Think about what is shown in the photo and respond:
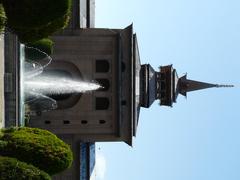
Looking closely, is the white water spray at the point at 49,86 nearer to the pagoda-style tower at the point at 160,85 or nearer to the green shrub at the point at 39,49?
the green shrub at the point at 39,49

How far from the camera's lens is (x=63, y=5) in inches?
1073

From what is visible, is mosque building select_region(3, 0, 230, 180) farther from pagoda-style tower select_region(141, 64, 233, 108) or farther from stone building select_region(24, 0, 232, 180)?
pagoda-style tower select_region(141, 64, 233, 108)

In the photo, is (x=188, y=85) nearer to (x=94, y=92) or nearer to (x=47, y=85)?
(x=94, y=92)

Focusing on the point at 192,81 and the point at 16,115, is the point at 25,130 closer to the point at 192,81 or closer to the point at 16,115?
the point at 16,115

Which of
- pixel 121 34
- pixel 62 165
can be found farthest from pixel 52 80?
pixel 62 165

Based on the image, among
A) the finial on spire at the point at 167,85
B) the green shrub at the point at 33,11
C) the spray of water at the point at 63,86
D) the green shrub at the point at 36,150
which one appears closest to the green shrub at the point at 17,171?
the green shrub at the point at 36,150

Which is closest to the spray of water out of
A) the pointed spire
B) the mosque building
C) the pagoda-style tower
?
the mosque building

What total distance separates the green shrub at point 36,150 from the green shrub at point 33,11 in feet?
15.3

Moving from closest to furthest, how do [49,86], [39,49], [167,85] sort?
[39,49] < [49,86] < [167,85]

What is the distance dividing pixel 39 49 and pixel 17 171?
66.3 feet

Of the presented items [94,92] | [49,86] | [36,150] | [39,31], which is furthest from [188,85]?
[36,150]

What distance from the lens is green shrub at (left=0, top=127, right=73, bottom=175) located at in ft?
82.6

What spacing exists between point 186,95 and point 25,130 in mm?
33855

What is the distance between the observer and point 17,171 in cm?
2347
